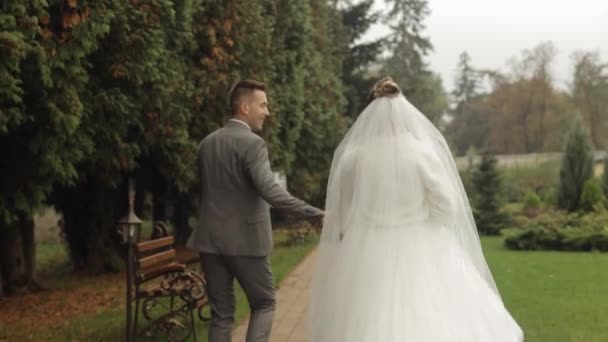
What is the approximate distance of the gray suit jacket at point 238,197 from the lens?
15.0 ft

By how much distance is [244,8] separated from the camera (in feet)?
41.6

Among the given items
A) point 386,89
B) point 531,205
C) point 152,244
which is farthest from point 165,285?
point 531,205

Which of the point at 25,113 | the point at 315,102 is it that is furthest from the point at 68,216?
the point at 315,102

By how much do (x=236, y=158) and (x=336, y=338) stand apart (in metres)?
1.34

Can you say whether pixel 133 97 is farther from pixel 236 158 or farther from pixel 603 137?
pixel 603 137

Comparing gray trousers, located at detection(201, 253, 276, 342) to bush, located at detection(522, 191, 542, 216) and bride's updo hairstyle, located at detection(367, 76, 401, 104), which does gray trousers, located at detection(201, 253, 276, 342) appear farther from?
bush, located at detection(522, 191, 542, 216)

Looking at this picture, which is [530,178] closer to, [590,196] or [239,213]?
[590,196]

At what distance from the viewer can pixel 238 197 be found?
462cm

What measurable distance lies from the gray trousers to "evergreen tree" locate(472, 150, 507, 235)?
1819 cm

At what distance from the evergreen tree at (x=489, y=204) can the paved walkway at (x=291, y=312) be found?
11.5m

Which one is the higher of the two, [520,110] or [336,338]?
[520,110]

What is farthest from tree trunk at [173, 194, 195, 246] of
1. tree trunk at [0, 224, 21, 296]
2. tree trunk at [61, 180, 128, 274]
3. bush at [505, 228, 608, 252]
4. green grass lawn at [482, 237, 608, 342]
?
bush at [505, 228, 608, 252]

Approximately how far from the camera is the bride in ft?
14.1

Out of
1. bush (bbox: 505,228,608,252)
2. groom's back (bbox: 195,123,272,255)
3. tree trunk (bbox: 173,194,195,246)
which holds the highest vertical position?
groom's back (bbox: 195,123,272,255)
